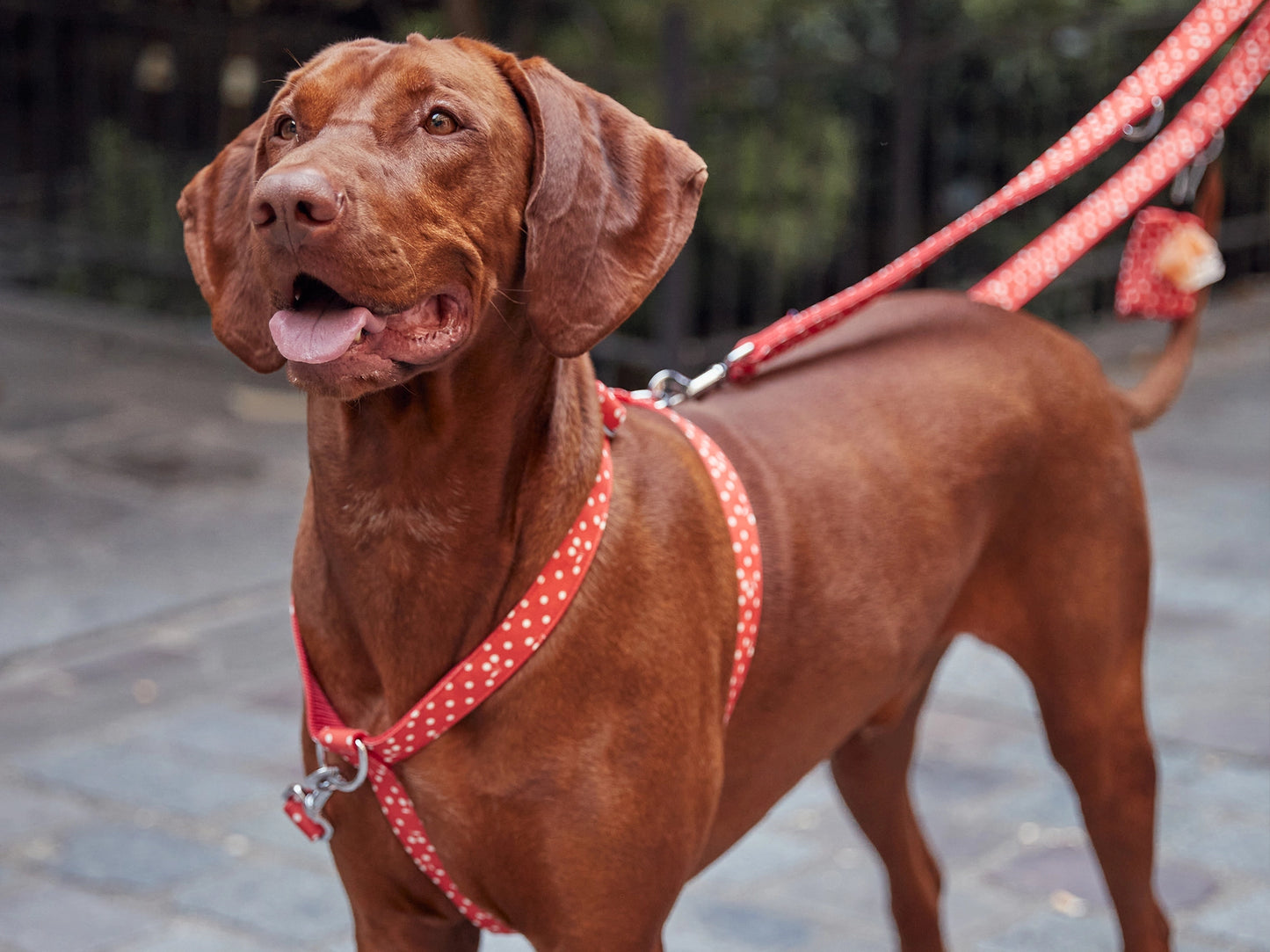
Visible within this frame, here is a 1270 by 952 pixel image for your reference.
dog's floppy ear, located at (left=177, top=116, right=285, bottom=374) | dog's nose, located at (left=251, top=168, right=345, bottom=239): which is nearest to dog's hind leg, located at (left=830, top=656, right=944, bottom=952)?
dog's floppy ear, located at (left=177, top=116, right=285, bottom=374)

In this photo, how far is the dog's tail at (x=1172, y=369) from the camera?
10.8 feet

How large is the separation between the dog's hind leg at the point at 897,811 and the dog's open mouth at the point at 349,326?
1.45 meters

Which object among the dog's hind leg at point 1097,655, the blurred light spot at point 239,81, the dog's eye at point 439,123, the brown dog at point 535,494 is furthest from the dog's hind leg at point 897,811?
the blurred light spot at point 239,81

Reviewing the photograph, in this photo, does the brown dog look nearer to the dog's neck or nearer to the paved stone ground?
the dog's neck

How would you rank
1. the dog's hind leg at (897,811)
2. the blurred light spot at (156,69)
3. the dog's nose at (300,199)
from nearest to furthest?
the dog's nose at (300,199), the dog's hind leg at (897,811), the blurred light spot at (156,69)

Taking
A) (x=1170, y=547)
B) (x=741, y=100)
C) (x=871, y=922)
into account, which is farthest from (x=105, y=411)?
(x=871, y=922)

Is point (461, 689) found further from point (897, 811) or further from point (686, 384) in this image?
point (897, 811)

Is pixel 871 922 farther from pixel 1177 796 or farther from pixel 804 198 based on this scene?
pixel 804 198

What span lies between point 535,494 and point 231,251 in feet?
1.69

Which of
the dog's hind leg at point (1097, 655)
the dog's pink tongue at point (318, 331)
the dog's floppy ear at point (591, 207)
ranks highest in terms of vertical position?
the dog's floppy ear at point (591, 207)

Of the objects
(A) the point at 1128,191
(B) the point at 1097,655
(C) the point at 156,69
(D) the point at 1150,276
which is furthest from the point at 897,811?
(C) the point at 156,69

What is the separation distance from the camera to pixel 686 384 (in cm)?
289

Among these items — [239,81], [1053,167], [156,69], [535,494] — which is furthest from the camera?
[156,69]

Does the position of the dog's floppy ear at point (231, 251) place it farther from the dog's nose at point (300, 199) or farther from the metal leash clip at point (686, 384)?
the metal leash clip at point (686, 384)
